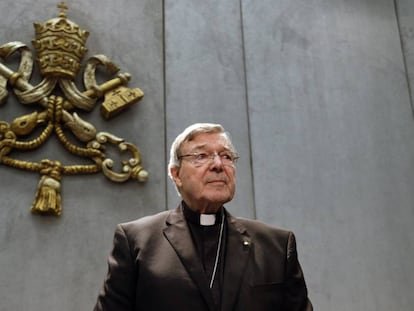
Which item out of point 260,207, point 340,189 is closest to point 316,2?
point 340,189

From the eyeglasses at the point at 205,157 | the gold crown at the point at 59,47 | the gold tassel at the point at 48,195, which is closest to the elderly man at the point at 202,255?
the eyeglasses at the point at 205,157

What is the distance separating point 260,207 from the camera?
3.19 m

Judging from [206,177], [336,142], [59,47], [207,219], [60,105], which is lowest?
[207,219]

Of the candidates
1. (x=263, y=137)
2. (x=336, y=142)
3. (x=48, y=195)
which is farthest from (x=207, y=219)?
(x=336, y=142)

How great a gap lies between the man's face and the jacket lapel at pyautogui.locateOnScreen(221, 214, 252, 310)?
0.11 m

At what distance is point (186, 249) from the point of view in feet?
5.53

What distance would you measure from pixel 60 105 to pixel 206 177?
150 centimetres

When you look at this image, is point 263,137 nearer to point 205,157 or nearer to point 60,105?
point 60,105

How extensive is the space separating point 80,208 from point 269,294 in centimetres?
154

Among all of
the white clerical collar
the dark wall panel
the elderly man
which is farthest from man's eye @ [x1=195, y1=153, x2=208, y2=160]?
the dark wall panel

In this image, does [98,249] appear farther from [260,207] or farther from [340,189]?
[340,189]

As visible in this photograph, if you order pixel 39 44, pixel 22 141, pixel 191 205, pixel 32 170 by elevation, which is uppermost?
pixel 39 44

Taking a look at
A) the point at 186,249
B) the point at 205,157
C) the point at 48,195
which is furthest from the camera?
the point at 48,195

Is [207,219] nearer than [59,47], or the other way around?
[207,219]
